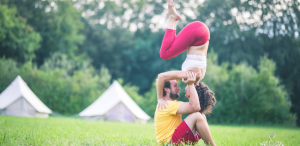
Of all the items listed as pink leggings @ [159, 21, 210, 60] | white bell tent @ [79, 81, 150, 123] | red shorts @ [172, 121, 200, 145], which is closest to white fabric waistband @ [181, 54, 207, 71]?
→ pink leggings @ [159, 21, 210, 60]

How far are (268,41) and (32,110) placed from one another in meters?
20.6

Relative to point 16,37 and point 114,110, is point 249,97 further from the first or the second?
point 16,37

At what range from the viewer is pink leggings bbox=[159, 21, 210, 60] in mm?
3434

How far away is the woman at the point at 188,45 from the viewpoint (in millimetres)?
3448

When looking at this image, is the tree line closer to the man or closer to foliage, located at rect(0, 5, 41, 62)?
foliage, located at rect(0, 5, 41, 62)

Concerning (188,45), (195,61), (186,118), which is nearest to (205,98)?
(186,118)

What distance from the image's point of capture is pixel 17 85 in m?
13.3

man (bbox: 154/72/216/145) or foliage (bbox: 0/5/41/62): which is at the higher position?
foliage (bbox: 0/5/41/62)

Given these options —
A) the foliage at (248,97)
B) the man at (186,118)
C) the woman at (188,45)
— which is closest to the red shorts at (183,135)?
the man at (186,118)

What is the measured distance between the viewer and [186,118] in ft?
11.3

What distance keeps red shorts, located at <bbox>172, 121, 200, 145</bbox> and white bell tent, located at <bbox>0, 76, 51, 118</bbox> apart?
1134cm

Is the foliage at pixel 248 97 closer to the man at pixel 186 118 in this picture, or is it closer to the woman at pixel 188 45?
the man at pixel 186 118

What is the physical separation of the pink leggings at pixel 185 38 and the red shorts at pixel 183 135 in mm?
978

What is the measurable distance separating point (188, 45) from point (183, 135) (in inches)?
46.9
